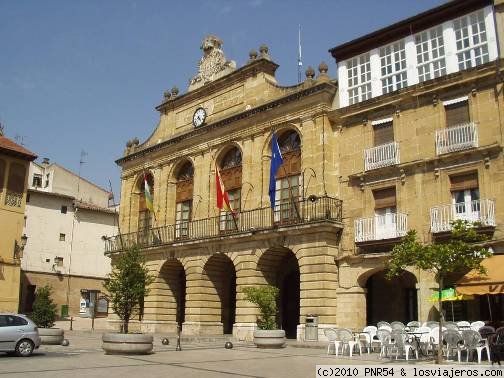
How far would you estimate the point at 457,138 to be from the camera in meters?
19.3

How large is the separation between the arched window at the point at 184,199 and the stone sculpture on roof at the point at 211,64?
14.9ft

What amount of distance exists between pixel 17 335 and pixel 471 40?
17051 millimetres

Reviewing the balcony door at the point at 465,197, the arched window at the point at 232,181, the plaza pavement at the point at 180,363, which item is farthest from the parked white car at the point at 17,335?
the balcony door at the point at 465,197

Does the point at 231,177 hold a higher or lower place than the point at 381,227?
higher

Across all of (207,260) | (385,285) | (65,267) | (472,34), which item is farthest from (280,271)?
(65,267)

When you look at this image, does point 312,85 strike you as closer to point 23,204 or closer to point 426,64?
point 426,64

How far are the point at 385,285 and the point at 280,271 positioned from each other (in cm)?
509

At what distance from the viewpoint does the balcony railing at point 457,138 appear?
18.8m

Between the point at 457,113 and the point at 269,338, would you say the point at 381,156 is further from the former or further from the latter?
the point at 269,338

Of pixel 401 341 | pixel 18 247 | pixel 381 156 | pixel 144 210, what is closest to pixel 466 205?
pixel 381 156

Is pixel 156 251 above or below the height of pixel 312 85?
below

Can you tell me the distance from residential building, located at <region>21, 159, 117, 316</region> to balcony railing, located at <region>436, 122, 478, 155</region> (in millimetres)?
28890

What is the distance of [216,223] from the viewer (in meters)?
27.0

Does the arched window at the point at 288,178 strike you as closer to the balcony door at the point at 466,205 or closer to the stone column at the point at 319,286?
the stone column at the point at 319,286
